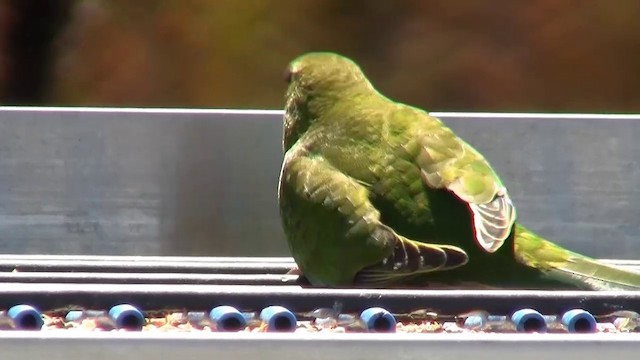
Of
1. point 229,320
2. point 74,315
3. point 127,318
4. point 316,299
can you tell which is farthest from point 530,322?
→ point 74,315

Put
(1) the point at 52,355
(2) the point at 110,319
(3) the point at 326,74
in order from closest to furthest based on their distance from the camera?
(1) the point at 52,355
(2) the point at 110,319
(3) the point at 326,74

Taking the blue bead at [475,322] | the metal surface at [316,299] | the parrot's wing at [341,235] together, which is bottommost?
the blue bead at [475,322]

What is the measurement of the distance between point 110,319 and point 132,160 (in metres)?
1.16

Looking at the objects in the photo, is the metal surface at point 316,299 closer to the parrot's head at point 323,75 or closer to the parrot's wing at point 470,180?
the parrot's wing at point 470,180

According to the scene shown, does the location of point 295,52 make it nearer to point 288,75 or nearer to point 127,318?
point 288,75

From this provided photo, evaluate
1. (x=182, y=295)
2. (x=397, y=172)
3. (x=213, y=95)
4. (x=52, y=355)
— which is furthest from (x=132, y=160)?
(x=213, y=95)

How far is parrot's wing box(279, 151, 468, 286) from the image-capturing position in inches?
100

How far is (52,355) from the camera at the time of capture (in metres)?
→ 1.68

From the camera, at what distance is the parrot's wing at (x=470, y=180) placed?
2.51m

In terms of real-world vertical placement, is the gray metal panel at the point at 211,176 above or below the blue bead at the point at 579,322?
above

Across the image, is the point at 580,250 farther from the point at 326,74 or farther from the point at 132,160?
the point at 132,160

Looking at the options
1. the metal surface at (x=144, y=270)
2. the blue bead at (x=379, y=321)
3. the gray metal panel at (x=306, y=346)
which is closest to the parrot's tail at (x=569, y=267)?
the metal surface at (x=144, y=270)

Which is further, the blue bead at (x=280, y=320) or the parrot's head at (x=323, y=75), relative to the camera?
the parrot's head at (x=323, y=75)

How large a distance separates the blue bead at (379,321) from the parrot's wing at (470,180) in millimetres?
390
